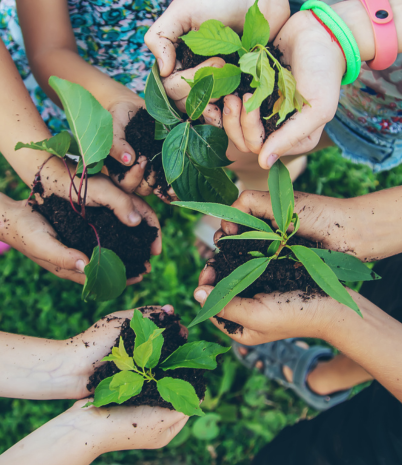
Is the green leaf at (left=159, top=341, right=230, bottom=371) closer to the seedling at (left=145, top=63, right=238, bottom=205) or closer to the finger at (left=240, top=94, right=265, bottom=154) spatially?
the seedling at (left=145, top=63, right=238, bottom=205)

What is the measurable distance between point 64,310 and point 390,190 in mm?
1672

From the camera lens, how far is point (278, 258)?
971 mm

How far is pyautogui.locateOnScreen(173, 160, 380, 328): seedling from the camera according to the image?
0.76 meters

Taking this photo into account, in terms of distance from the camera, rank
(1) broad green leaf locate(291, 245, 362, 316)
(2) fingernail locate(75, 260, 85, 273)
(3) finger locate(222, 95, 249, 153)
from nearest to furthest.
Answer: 1. (1) broad green leaf locate(291, 245, 362, 316)
2. (3) finger locate(222, 95, 249, 153)
3. (2) fingernail locate(75, 260, 85, 273)

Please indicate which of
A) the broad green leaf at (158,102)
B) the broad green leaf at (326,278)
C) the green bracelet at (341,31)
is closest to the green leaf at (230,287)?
the broad green leaf at (326,278)

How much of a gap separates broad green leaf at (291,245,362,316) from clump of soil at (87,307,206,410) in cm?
53

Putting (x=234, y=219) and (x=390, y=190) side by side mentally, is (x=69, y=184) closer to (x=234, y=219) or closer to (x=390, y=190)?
(x=234, y=219)

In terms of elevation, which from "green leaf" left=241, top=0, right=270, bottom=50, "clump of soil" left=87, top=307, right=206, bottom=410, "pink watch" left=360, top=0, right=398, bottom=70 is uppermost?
"pink watch" left=360, top=0, right=398, bottom=70

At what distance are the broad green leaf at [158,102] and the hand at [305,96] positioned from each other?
0.16m

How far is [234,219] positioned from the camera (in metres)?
0.82

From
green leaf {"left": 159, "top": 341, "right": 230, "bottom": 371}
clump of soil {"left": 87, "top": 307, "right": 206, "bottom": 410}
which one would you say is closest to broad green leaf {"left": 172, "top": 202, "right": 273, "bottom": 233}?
green leaf {"left": 159, "top": 341, "right": 230, "bottom": 371}

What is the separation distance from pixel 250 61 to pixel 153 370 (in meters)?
0.88

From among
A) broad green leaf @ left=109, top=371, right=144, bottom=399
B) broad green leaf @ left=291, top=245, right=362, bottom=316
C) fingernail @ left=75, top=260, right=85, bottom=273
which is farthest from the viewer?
fingernail @ left=75, top=260, right=85, bottom=273

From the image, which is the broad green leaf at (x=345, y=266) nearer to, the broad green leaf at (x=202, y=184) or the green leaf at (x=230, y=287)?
the green leaf at (x=230, y=287)
